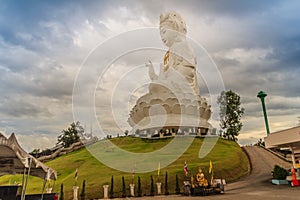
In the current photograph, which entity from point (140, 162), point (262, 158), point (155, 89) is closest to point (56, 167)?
point (140, 162)

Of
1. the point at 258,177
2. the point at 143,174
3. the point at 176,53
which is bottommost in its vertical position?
the point at 258,177

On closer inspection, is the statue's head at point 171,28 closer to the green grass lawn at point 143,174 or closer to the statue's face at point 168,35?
the statue's face at point 168,35

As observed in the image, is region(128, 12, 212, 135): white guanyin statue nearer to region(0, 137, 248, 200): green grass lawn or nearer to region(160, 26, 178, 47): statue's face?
Result: region(160, 26, 178, 47): statue's face

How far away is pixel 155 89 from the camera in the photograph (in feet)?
145

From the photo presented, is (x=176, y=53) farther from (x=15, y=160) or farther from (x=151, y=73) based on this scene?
(x=15, y=160)

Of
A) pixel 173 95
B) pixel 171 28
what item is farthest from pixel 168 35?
pixel 173 95

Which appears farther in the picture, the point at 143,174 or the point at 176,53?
the point at 176,53

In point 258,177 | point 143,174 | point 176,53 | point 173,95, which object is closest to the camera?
point 143,174

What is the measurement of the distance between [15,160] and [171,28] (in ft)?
134

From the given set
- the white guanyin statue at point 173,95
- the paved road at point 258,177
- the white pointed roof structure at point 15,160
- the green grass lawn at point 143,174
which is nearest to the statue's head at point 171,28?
the white guanyin statue at point 173,95

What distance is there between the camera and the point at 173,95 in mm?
43312

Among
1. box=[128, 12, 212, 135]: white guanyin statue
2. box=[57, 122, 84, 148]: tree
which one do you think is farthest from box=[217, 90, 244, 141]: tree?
box=[57, 122, 84, 148]: tree

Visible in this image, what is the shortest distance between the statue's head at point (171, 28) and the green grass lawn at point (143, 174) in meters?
18.9

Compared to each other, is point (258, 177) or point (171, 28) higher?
point (171, 28)
